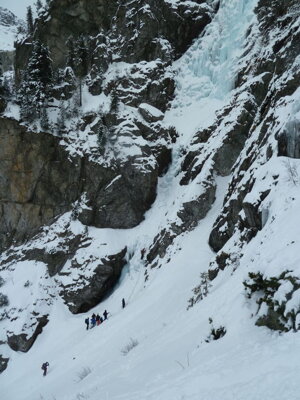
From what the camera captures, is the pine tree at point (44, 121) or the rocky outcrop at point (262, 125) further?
the pine tree at point (44, 121)

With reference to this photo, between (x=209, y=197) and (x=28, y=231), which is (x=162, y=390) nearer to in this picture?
(x=209, y=197)

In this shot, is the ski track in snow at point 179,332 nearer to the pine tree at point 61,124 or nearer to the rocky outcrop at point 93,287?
the rocky outcrop at point 93,287

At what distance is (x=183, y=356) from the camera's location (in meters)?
8.13

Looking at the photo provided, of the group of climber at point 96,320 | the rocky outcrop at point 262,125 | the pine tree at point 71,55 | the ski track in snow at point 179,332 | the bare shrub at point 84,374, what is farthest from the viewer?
the pine tree at point 71,55

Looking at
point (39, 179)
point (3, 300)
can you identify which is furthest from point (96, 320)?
point (39, 179)

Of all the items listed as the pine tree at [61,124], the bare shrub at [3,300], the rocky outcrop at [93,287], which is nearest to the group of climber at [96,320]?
the rocky outcrop at [93,287]

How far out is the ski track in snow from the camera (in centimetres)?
573

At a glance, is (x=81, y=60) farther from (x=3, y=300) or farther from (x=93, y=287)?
(x=3, y=300)

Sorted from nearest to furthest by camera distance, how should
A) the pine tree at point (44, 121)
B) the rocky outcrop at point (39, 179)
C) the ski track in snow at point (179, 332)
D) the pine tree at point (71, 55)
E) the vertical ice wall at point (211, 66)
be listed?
the ski track in snow at point (179, 332) → the rocky outcrop at point (39, 179) → the vertical ice wall at point (211, 66) → the pine tree at point (44, 121) → the pine tree at point (71, 55)

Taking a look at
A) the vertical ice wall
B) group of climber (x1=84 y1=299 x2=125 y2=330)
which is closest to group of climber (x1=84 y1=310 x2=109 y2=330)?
group of climber (x1=84 y1=299 x2=125 y2=330)

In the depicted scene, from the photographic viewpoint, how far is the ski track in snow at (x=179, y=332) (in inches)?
226

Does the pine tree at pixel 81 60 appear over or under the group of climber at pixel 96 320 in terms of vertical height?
over

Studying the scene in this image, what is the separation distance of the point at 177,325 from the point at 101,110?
28710mm

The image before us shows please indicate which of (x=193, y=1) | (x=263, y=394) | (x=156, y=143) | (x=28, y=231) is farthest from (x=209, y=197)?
(x=193, y=1)
